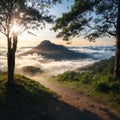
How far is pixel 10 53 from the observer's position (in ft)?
73.3

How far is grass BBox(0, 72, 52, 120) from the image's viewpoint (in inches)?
658

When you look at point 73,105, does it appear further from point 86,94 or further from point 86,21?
point 86,21

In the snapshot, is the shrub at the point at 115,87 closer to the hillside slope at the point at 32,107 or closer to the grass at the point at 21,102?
the hillside slope at the point at 32,107

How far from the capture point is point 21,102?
18.7 m

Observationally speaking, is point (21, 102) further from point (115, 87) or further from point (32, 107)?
point (115, 87)

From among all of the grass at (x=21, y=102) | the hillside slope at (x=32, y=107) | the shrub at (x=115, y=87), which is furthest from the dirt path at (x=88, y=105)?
the shrub at (x=115, y=87)

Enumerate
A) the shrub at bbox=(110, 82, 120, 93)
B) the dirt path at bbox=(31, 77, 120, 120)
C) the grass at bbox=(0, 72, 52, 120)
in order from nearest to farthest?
the grass at bbox=(0, 72, 52, 120)
the dirt path at bbox=(31, 77, 120, 120)
the shrub at bbox=(110, 82, 120, 93)

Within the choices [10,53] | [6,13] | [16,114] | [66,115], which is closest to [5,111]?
[16,114]

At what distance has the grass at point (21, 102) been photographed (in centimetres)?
1672

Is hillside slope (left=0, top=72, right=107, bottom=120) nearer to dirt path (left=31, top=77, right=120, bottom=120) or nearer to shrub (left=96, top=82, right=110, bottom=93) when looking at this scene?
dirt path (left=31, top=77, right=120, bottom=120)

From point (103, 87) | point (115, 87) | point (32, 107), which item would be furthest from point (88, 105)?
point (103, 87)

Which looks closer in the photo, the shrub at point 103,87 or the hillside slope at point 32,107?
the hillside slope at point 32,107

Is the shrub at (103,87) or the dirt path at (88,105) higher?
the shrub at (103,87)

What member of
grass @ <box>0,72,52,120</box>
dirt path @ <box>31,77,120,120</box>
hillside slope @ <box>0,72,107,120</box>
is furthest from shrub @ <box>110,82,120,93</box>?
grass @ <box>0,72,52,120</box>
